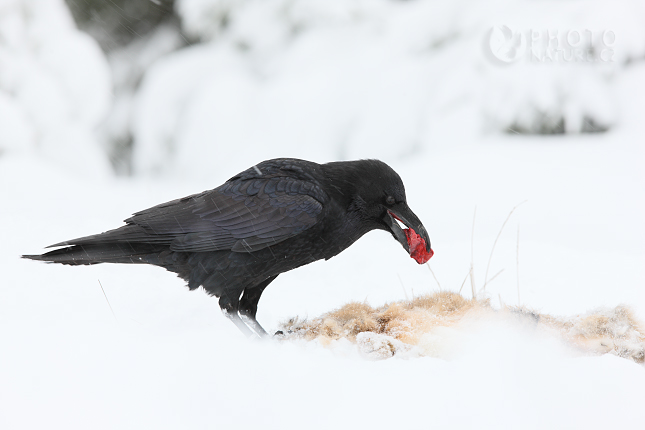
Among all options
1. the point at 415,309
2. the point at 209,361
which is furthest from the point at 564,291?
the point at 209,361

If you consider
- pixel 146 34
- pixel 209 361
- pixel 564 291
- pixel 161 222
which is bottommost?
pixel 564 291

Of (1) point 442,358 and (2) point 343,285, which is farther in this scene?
(2) point 343,285

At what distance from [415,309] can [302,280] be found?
4.16 feet

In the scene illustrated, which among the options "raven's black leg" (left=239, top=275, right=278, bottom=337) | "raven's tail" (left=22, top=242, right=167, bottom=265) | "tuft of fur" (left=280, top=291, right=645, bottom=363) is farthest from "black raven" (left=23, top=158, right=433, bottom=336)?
"tuft of fur" (left=280, top=291, right=645, bottom=363)

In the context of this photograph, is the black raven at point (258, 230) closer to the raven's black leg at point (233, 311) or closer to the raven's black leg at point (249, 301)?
the raven's black leg at point (233, 311)

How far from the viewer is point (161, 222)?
2682 mm

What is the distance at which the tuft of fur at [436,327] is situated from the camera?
2.29 metres

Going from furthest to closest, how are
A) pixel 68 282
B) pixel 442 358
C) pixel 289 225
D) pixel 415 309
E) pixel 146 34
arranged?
pixel 146 34 → pixel 68 282 → pixel 415 309 → pixel 289 225 → pixel 442 358

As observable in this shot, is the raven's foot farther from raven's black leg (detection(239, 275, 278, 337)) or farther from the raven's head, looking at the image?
the raven's head

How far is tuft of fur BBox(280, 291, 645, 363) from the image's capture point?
2.29m

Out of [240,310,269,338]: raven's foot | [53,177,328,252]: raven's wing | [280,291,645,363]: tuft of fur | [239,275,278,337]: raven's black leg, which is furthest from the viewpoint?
[239,275,278,337]: raven's black leg

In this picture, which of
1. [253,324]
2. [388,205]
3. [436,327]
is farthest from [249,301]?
[436,327]

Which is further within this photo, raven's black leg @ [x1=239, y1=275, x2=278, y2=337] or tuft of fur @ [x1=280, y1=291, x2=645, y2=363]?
raven's black leg @ [x1=239, y1=275, x2=278, y2=337]

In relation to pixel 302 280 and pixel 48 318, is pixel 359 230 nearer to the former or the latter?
pixel 302 280
